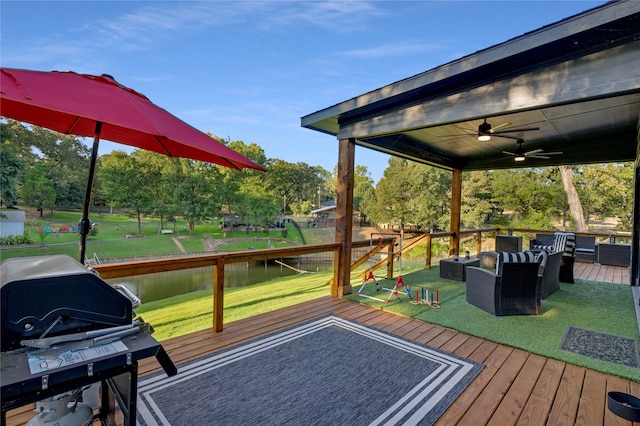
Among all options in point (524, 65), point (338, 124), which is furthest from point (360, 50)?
point (524, 65)

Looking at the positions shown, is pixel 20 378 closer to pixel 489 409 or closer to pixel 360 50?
pixel 489 409

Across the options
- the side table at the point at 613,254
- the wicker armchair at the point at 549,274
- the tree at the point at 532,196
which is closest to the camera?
the wicker armchair at the point at 549,274

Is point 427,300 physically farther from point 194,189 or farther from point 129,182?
point 129,182

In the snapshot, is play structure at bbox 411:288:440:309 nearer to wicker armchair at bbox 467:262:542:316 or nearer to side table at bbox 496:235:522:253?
wicker armchair at bbox 467:262:542:316

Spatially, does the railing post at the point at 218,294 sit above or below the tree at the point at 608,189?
below

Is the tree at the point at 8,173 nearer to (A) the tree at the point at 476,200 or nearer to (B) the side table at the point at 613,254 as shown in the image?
(B) the side table at the point at 613,254

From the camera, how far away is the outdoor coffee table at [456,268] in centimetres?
576

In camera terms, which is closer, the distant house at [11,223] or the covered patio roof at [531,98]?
the covered patio roof at [531,98]

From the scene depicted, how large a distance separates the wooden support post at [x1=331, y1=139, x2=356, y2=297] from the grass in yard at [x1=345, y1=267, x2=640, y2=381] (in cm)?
30

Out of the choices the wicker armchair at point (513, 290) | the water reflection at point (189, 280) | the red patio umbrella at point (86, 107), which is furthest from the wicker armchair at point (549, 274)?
the water reflection at point (189, 280)

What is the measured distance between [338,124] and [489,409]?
414 cm

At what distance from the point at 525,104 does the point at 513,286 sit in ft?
7.76

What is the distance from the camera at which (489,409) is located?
206 centimetres

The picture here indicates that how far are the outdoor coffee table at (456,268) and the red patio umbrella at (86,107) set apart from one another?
5.04 m
